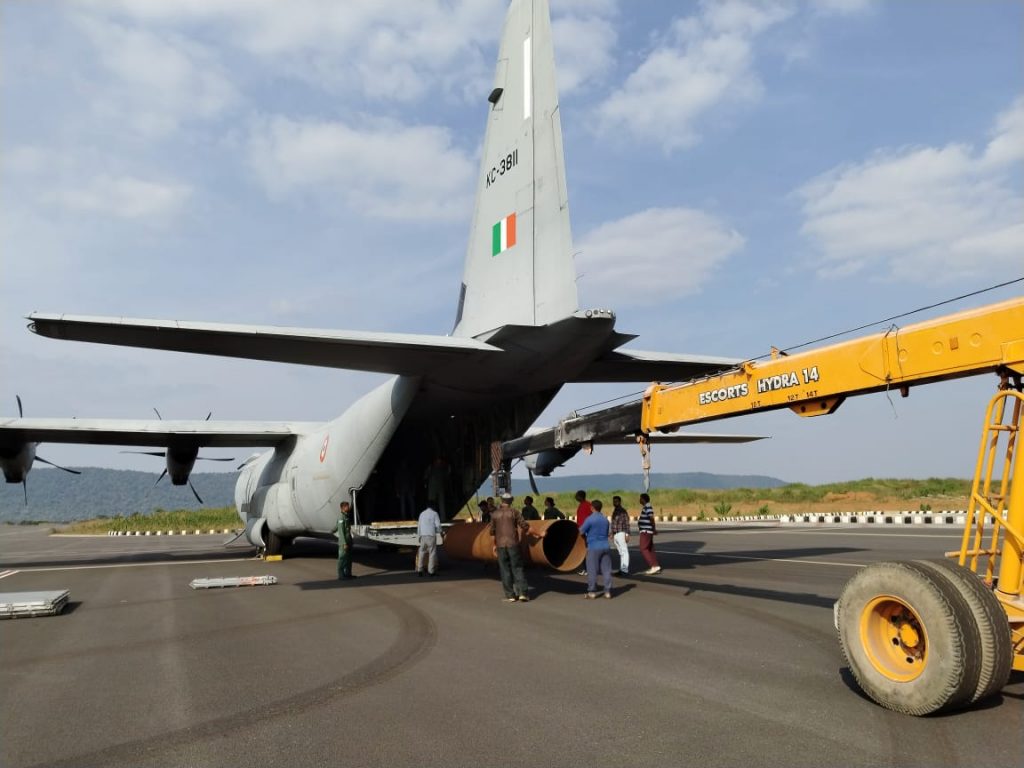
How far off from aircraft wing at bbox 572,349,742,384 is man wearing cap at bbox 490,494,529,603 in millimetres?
3097

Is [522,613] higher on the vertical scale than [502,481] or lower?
lower

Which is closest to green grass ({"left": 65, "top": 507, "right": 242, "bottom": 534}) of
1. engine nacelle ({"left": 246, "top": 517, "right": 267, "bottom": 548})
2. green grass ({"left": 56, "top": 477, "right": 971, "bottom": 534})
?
green grass ({"left": 56, "top": 477, "right": 971, "bottom": 534})

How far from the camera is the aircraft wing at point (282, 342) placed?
917 cm

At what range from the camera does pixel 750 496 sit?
54219mm

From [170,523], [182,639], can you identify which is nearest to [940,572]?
[182,639]

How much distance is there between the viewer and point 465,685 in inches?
239

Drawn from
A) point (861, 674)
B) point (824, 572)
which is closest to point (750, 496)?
point (824, 572)

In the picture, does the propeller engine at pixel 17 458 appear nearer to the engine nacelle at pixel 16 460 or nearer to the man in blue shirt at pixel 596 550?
the engine nacelle at pixel 16 460

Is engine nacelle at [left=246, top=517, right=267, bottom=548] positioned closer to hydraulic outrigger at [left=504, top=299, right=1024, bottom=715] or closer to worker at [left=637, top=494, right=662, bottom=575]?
worker at [left=637, top=494, right=662, bottom=575]

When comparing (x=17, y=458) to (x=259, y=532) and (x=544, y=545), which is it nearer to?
(x=259, y=532)

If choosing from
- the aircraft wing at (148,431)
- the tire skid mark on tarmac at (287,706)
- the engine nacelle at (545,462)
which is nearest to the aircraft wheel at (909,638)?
the tire skid mark on tarmac at (287,706)

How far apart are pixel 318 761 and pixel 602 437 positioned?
635 cm

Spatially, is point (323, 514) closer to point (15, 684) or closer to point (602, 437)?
point (602, 437)

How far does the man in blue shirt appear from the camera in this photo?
11026 mm
